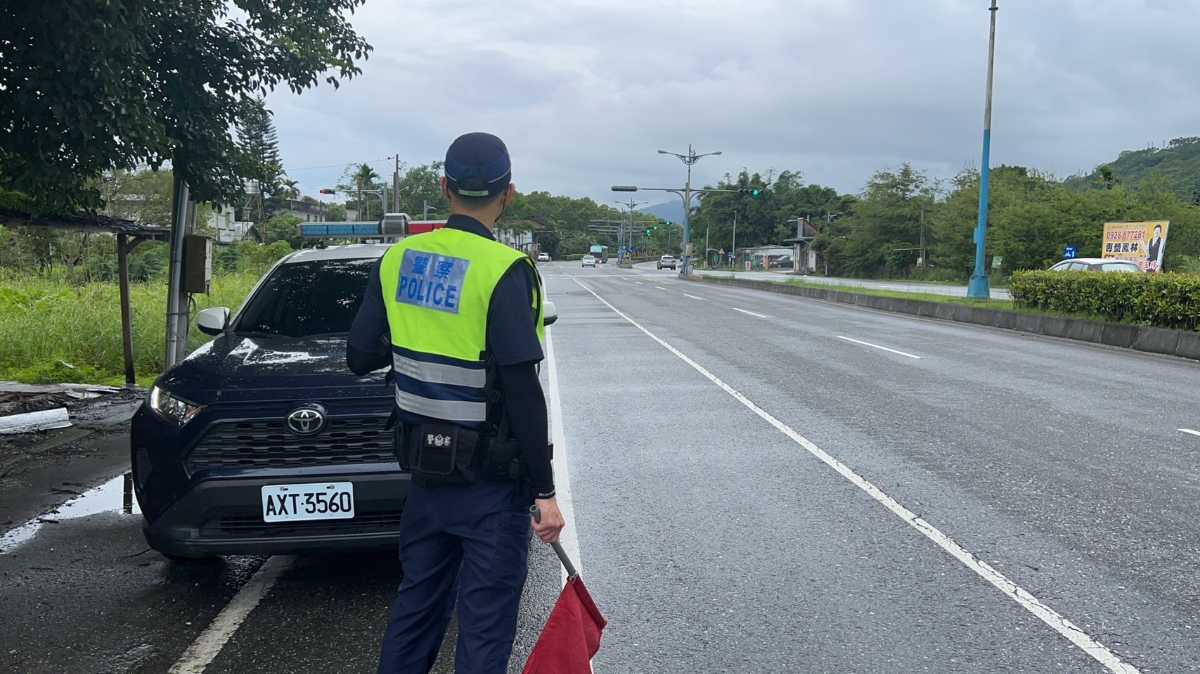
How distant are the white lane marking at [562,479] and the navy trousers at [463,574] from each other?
1.50 feet

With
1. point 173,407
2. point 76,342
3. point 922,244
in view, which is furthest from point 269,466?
point 922,244

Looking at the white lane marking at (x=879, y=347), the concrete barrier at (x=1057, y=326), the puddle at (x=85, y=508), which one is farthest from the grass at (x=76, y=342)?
the concrete barrier at (x=1057, y=326)

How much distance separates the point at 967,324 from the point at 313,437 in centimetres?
2116

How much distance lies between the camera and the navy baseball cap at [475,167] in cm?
273

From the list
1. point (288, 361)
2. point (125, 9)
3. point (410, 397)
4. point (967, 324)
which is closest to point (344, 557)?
point (288, 361)

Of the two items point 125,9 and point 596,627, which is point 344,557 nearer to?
point 596,627

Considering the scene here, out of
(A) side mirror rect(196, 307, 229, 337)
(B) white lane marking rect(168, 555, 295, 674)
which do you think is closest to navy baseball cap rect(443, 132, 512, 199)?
(B) white lane marking rect(168, 555, 295, 674)

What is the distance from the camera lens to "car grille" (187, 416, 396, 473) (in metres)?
4.15

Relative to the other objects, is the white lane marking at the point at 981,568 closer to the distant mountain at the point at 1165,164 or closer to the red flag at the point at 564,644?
the red flag at the point at 564,644

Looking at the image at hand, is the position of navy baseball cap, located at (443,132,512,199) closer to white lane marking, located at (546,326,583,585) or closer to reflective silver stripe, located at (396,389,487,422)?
reflective silver stripe, located at (396,389,487,422)

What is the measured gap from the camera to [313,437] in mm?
4145

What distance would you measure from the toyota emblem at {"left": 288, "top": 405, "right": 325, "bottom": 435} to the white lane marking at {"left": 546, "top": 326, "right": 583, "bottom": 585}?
1029 millimetres

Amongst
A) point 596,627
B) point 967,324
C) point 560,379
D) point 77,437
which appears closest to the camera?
point 596,627

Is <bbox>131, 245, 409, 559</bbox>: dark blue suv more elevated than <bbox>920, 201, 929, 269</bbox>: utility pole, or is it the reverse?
<bbox>920, 201, 929, 269</bbox>: utility pole
